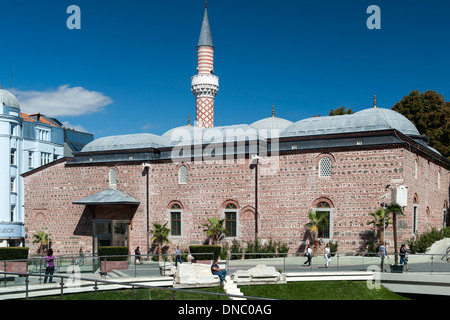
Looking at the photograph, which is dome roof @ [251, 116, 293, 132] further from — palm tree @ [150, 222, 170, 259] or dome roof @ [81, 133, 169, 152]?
palm tree @ [150, 222, 170, 259]

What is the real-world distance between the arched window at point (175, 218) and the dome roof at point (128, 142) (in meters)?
4.21

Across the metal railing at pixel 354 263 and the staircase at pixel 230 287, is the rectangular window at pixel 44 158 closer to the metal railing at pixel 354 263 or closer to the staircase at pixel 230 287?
the metal railing at pixel 354 263

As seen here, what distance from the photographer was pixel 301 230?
86.7 ft

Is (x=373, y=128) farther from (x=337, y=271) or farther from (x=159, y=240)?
(x=159, y=240)

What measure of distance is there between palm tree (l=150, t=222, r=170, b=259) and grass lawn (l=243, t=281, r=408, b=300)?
1110 centimetres

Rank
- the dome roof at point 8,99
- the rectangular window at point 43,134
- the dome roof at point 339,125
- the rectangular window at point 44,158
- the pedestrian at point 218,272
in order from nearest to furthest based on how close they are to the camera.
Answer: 1. the pedestrian at point 218,272
2. the dome roof at point 339,125
3. the dome roof at point 8,99
4. the rectangular window at point 44,158
5. the rectangular window at point 43,134

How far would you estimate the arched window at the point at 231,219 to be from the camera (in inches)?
1109

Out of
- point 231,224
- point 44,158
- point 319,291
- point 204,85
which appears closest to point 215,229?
point 231,224

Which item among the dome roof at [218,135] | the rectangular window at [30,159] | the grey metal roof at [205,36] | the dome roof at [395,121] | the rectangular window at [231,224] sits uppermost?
the grey metal roof at [205,36]

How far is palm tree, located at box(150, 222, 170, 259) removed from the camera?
29172mm

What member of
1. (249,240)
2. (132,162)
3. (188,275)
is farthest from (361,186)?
(132,162)

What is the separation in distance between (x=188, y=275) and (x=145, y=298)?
563 cm

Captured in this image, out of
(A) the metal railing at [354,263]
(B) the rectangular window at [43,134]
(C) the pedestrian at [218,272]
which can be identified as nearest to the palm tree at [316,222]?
(A) the metal railing at [354,263]

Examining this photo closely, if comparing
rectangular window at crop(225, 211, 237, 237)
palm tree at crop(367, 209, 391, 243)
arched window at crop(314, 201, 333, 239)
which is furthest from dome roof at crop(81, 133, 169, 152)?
palm tree at crop(367, 209, 391, 243)
